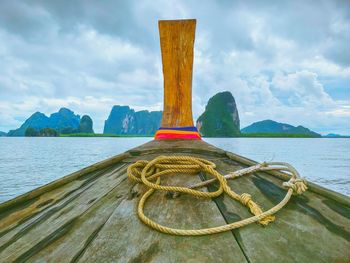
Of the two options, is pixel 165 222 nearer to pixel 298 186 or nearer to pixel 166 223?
pixel 166 223

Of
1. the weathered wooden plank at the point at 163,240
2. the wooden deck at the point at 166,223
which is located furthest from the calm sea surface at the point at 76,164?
the weathered wooden plank at the point at 163,240

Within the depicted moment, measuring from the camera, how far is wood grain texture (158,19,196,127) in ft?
11.8

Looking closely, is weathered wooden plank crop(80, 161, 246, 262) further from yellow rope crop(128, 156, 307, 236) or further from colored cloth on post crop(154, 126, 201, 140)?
colored cloth on post crop(154, 126, 201, 140)

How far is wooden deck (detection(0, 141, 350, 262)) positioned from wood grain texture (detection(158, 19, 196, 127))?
1.97 metres

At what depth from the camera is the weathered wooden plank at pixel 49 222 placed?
1064mm

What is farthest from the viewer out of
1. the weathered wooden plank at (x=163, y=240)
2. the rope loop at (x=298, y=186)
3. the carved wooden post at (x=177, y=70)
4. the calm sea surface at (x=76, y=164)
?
the calm sea surface at (x=76, y=164)

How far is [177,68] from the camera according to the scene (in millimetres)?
3691

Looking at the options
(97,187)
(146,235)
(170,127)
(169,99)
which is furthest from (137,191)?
(169,99)

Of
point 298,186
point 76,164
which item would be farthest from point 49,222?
point 76,164

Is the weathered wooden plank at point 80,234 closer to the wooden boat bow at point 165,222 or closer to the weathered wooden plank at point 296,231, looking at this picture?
the wooden boat bow at point 165,222

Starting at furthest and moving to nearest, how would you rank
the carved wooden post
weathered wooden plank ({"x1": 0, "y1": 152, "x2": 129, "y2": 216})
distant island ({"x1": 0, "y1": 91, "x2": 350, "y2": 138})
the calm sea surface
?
1. distant island ({"x1": 0, "y1": 91, "x2": 350, "y2": 138})
2. the calm sea surface
3. the carved wooden post
4. weathered wooden plank ({"x1": 0, "y1": 152, "x2": 129, "y2": 216})

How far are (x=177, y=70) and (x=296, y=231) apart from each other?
3003 millimetres

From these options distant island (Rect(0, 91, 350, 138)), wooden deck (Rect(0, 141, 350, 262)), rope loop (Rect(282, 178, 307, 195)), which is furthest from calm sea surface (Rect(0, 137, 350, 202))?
distant island (Rect(0, 91, 350, 138))

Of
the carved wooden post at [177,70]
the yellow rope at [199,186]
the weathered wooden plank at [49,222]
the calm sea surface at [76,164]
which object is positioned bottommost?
the calm sea surface at [76,164]
